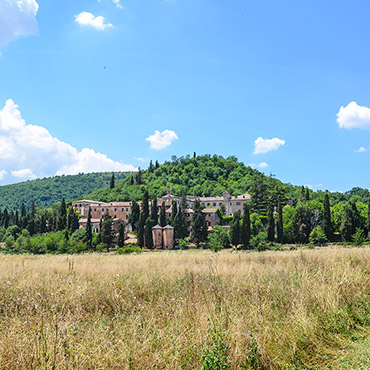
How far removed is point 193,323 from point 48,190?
177 meters

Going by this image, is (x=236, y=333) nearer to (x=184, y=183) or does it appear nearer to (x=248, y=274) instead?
(x=248, y=274)

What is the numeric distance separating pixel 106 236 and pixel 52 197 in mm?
126251

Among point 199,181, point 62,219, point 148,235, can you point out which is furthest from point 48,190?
point 148,235

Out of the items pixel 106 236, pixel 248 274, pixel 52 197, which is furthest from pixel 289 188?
pixel 52 197

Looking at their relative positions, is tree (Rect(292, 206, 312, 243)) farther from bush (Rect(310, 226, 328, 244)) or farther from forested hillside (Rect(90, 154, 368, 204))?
forested hillside (Rect(90, 154, 368, 204))

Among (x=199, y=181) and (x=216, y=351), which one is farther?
(x=199, y=181)

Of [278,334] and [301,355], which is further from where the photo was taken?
[278,334]

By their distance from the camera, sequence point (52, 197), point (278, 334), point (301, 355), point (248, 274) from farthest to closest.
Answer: point (52, 197) → point (248, 274) → point (278, 334) → point (301, 355)

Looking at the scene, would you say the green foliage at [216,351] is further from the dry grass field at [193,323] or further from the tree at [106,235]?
the tree at [106,235]

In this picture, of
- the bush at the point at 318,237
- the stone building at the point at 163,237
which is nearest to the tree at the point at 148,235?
the stone building at the point at 163,237

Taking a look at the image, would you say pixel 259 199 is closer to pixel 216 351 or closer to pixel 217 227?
pixel 217 227

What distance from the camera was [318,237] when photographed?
4650 centimetres

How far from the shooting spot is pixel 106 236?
4812 cm

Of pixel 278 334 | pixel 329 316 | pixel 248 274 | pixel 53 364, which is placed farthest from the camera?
pixel 248 274
